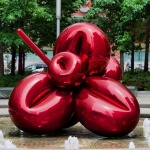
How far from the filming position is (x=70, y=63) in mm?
9227

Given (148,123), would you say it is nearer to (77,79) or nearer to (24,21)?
(77,79)

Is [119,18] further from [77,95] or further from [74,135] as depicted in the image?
[77,95]

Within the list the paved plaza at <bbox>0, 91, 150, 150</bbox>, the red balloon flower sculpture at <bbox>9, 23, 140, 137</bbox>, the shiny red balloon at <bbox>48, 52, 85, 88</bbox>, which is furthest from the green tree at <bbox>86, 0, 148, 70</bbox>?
the shiny red balloon at <bbox>48, 52, 85, 88</bbox>

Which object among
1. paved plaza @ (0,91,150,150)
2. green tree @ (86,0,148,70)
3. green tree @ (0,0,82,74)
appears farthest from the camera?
green tree @ (86,0,148,70)

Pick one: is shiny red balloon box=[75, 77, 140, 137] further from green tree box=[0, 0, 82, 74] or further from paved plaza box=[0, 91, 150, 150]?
green tree box=[0, 0, 82, 74]

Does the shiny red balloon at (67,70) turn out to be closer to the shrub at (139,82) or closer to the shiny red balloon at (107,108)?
the shiny red balloon at (107,108)

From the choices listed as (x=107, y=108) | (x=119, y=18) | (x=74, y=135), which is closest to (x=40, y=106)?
(x=74, y=135)

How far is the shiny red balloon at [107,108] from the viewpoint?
9.00 m

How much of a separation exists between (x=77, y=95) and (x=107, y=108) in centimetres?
70

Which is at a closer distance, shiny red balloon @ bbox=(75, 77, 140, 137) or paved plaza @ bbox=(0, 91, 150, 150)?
paved plaza @ bbox=(0, 91, 150, 150)

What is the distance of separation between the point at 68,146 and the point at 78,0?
20.4m

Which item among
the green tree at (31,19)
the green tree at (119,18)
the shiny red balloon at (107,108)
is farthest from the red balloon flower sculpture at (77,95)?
the green tree at (119,18)

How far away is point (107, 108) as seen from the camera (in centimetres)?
902

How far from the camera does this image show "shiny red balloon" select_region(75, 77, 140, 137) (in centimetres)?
900
